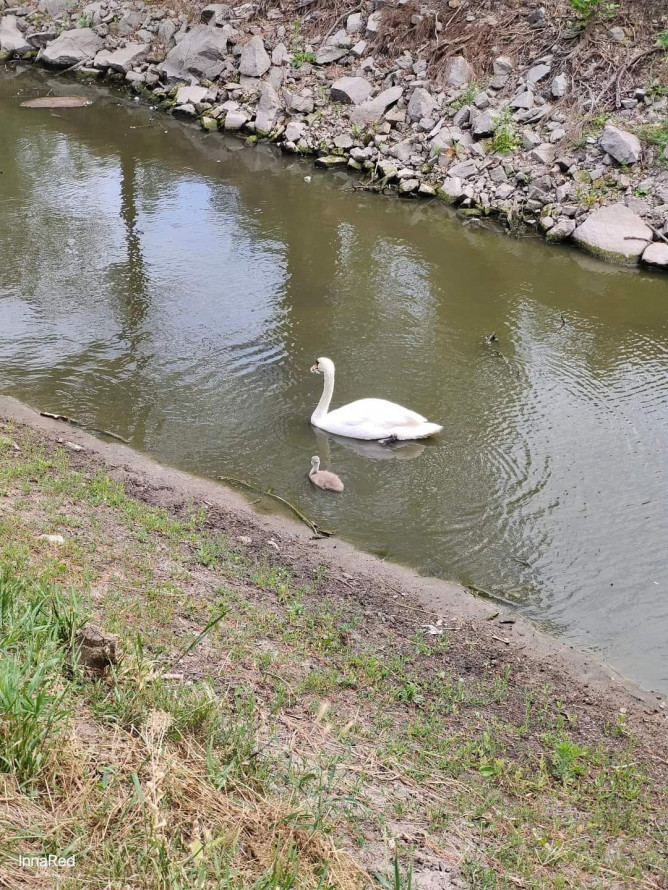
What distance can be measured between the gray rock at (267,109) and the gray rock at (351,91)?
4.57ft

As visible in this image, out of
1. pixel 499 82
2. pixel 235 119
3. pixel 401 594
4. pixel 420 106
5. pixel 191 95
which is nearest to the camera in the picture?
pixel 401 594

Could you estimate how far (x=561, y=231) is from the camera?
15156mm

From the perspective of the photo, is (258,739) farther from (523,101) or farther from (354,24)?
(354,24)

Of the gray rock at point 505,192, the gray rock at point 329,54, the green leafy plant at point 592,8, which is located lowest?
the gray rock at point 505,192

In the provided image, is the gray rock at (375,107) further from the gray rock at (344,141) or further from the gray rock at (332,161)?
the gray rock at (332,161)

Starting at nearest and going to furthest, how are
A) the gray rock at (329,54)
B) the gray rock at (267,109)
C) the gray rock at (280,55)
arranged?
the gray rock at (267,109) < the gray rock at (329,54) < the gray rock at (280,55)

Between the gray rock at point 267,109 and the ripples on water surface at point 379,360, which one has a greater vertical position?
the gray rock at point 267,109

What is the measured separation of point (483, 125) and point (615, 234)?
13.3 feet

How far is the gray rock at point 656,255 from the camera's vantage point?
1420 cm

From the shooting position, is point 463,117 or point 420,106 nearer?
point 463,117

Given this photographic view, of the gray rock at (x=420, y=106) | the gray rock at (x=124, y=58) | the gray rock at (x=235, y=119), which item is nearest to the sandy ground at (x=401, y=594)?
the gray rock at (x=420, y=106)

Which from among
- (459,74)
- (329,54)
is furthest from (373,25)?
(459,74)

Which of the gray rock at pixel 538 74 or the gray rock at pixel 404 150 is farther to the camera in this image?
the gray rock at pixel 538 74

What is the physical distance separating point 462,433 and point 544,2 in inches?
555
